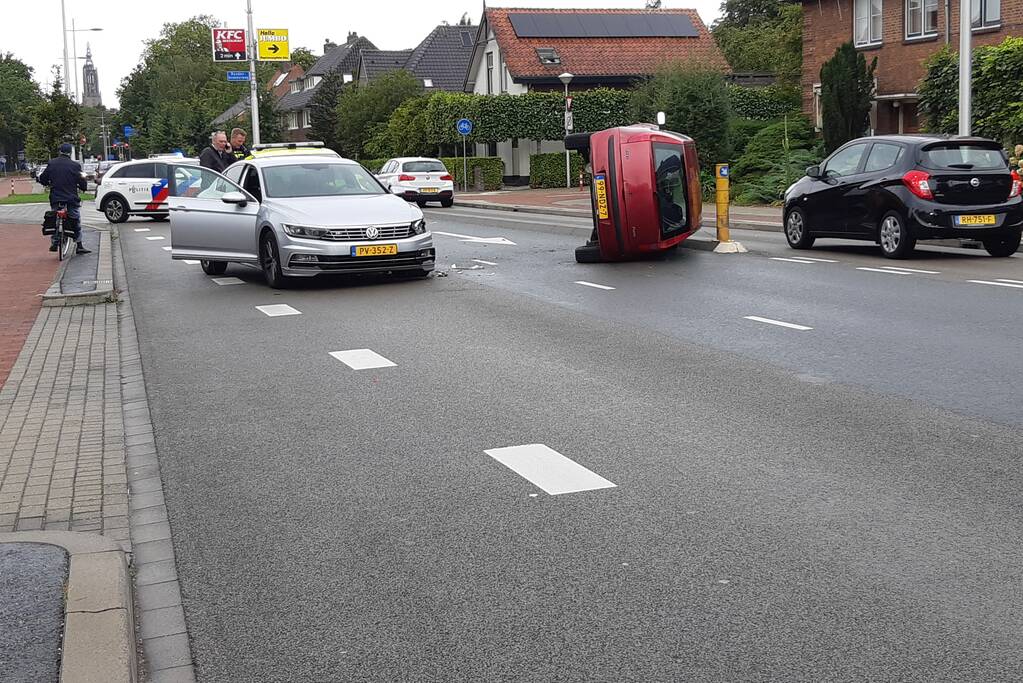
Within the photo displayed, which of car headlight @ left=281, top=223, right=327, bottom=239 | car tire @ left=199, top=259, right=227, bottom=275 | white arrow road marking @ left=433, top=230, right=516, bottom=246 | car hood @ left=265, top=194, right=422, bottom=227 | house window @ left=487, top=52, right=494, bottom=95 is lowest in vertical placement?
white arrow road marking @ left=433, top=230, right=516, bottom=246

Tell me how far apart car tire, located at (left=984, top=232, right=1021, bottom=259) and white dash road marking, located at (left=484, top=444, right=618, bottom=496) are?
12.4 m

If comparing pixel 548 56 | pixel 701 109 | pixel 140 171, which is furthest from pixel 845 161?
pixel 548 56

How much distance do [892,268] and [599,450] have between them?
34.1 feet

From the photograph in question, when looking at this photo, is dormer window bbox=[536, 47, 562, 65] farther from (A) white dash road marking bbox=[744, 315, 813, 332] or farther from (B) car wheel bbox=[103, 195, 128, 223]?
(A) white dash road marking bbox=[744, 315, 813, 332]

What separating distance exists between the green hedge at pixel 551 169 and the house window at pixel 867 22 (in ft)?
44.3

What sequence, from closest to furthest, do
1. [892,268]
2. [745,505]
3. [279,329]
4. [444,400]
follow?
[745,505]
[444,400]
[279,329]
[892,268]

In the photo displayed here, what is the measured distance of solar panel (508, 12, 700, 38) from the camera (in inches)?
2311

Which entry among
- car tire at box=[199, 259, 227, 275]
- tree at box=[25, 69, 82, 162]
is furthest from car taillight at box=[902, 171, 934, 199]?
tree at box=[25, 69, 82, 162]

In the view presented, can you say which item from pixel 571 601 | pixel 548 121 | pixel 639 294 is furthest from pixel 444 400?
pixel 548 121

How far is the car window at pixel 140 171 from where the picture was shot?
34094mm

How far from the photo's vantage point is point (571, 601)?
445 centimetres

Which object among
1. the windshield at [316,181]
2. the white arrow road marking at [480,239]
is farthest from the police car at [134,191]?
the windshield at [316,181]

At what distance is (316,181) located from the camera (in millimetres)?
16328

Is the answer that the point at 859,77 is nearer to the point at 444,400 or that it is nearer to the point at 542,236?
the point at 542,236
